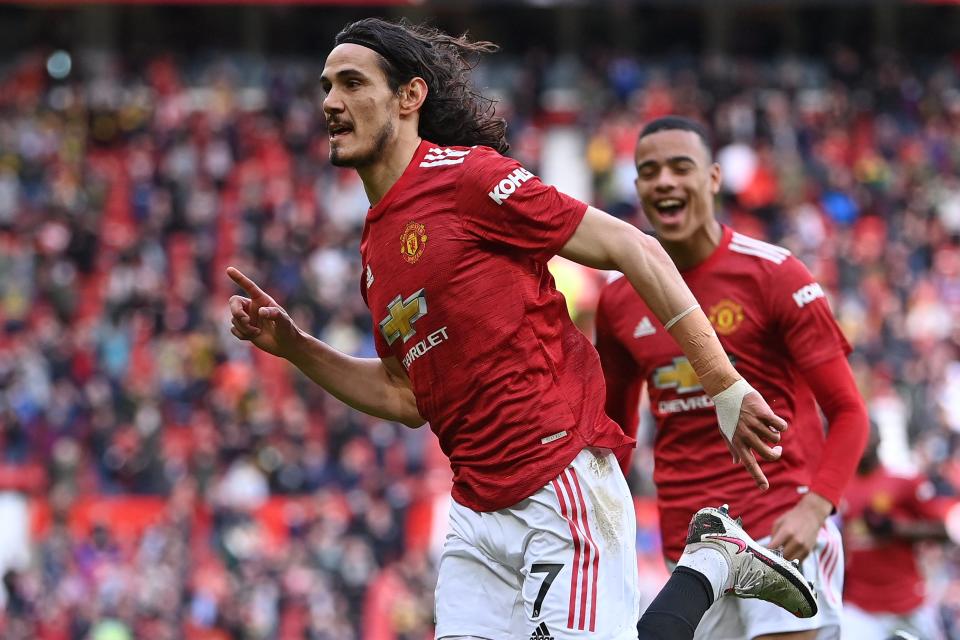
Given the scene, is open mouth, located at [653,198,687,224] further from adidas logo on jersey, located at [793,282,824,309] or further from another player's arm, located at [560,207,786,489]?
another player's arm, located at [560,207,786,489]

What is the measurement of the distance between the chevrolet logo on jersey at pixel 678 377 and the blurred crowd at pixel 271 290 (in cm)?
930

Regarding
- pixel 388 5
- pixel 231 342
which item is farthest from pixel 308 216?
pixel 388 5

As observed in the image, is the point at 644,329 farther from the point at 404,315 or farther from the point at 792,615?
the point at 404,315

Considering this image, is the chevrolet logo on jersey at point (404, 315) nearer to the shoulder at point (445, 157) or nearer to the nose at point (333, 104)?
the shoulder at point (445, 157)

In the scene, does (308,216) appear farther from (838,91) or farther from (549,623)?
(549,623)

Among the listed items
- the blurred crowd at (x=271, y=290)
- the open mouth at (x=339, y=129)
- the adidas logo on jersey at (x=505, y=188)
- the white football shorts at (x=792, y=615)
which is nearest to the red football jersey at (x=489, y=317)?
the adidas logo on jersey at (x=505, y=188)

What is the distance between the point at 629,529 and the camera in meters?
4.38

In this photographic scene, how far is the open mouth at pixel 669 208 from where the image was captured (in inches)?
217

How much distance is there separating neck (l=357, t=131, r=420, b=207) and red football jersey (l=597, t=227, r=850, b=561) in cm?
141

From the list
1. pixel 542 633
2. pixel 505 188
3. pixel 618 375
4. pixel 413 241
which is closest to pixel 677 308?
pixel 505 188

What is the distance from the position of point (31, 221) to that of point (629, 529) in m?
18.5

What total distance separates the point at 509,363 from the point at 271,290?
1567cm

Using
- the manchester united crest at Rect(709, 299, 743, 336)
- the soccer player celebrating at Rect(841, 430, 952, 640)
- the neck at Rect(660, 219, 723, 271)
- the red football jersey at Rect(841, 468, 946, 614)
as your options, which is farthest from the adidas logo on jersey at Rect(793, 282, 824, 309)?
the red football jersey at Rect(841, 468, 946, 614)

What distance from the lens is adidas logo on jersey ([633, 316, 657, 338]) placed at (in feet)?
18.1
